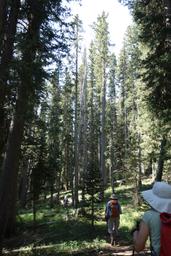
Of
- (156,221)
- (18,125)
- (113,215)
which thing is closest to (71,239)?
(113,215)

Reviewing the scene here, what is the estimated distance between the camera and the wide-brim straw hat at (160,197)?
4062 millimetres

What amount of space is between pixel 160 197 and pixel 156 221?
230mm

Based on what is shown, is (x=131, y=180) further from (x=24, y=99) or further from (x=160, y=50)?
(x=24, y=99)

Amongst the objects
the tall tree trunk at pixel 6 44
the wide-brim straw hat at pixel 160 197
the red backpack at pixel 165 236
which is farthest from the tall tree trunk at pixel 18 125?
the red backpack at pixel 165 236

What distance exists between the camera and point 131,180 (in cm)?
2730

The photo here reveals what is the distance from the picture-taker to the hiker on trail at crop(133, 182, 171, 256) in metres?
4.03

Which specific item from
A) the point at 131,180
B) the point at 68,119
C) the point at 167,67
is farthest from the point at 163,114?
the point at 68,119

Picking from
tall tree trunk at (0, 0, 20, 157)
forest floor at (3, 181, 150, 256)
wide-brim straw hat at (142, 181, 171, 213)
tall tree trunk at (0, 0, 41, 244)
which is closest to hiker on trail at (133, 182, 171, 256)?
wide-brim straw hat at (142, 181, 171, 213)

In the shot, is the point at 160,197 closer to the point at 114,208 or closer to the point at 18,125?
the point at 114,208

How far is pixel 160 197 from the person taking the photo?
4.15 m

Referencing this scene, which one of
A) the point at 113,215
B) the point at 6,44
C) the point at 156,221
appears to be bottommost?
the point at 113,215

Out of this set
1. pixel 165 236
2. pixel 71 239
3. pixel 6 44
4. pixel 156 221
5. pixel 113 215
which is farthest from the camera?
pixel 71 239

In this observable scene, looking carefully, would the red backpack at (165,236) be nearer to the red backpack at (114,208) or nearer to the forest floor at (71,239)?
the forest floor at (71,239)

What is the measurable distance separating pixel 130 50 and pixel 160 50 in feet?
88.3
